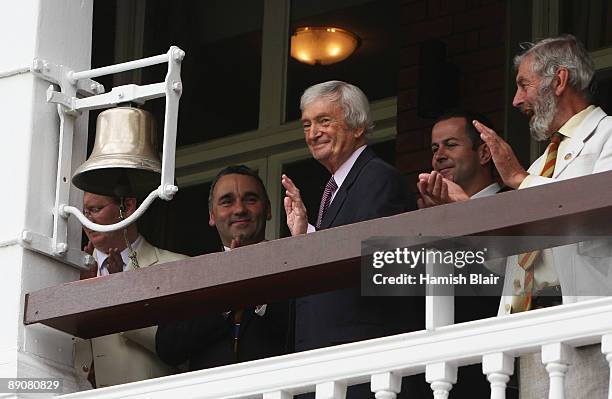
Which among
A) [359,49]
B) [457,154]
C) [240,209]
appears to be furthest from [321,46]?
[457,154]

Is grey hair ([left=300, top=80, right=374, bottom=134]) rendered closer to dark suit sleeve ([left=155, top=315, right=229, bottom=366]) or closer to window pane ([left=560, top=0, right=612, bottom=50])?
dark suit sleeve ([left=155, top=315, right=229, bottom=366])

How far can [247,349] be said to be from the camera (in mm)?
6410

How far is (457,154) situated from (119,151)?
1359 millimetres

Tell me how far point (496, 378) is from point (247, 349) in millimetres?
1698

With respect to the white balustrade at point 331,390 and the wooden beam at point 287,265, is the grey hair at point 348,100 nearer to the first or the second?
the wooden beam at point 287,265

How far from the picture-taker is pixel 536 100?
236 inches

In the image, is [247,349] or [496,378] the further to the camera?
[247,349]

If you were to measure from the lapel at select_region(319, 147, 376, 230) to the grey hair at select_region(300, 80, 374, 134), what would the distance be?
0.18m

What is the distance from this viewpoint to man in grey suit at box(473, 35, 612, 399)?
5133 millimetres

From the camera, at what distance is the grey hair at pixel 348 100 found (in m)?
6.40

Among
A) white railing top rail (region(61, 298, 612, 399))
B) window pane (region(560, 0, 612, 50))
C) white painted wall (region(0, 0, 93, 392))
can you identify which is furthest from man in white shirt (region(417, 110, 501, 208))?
window pane (region(560, 0, 612, 50))

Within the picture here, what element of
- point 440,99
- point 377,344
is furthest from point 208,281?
point 440,99

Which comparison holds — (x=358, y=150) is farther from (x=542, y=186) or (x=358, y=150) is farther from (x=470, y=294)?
(x=542, y=186)

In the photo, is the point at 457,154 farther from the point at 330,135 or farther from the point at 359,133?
the point at 330,135
